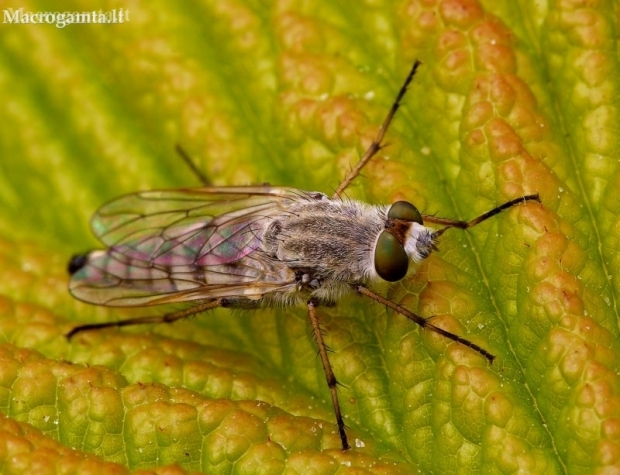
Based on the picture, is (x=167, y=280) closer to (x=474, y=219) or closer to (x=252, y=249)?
(x=252, y=249)

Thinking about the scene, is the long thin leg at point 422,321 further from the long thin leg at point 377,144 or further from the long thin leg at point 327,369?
the long thin leg at point 377,144

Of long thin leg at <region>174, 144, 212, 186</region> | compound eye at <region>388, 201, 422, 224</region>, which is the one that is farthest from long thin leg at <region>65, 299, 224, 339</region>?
compound eye at <region>388, 201, 422, 224</region>

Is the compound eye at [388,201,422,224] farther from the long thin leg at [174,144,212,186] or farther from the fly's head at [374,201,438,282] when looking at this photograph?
the long thin leg at [174,144,212,186]

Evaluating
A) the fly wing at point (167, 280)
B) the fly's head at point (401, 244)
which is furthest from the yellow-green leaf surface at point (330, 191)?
the fly wing at point (167, 280)

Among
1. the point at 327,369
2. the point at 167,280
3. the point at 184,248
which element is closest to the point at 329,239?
the point at 327,369

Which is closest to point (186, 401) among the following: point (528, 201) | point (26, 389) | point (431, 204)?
point (26, 389)
